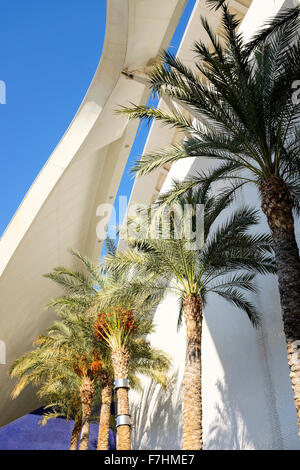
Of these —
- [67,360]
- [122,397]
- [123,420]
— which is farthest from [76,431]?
[122,397]

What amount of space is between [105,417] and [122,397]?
2.29 meters

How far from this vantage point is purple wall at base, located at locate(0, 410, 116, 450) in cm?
2453

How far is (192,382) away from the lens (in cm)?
812

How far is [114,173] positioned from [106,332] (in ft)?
21.2

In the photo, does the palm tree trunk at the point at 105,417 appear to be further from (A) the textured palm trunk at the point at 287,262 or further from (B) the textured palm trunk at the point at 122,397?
(A) the textured palm trunk at the point at 287,262

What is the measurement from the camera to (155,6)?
11.7 m

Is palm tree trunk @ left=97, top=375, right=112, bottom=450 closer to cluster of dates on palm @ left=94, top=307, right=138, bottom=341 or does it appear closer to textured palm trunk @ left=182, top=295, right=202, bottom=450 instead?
cluster of dates on palm @ left=94, top=307, right=138, bottom=341

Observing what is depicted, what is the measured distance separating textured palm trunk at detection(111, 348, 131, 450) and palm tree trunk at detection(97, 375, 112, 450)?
195 centimetres

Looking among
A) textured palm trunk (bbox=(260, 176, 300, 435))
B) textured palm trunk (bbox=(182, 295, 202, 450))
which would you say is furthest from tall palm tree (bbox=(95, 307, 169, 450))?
textured palm trunk (bbox=(260, 176, 300, 435))

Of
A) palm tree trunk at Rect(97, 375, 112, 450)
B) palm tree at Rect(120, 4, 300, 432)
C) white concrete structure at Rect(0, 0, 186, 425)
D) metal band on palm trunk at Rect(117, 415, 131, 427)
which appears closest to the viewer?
palm tree at Rect(120, 4, 300, 432)

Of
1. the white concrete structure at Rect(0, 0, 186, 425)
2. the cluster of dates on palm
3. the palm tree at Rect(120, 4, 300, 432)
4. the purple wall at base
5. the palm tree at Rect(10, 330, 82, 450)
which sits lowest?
the purple wall at base

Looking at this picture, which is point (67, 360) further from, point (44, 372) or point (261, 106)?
point (261, 106)

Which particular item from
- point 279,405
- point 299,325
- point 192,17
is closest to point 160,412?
point 279,405

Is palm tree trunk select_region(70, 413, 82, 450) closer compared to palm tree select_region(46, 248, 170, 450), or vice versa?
palm tree select_region(46, 248, 170, 450)
